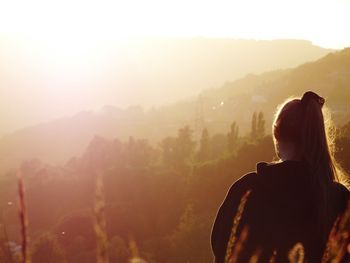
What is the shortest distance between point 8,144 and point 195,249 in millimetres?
124305

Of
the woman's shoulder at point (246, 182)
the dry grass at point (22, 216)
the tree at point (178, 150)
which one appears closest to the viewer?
the dry grass at point (22, 216)

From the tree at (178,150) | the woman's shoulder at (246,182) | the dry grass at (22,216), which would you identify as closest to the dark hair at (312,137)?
the woman's shoulder at (246,182)

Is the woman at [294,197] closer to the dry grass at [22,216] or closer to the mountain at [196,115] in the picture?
the dry grass at [22,216]

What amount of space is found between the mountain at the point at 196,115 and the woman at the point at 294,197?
278ft

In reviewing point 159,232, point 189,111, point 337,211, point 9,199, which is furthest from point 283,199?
point 189,111

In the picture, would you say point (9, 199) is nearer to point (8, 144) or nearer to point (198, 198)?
point (198, 198)

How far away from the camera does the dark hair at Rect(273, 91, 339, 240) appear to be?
2.10m

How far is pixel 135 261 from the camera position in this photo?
1139 millimetres

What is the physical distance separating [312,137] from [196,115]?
113m

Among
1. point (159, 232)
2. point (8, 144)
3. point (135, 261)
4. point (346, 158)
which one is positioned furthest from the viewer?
point (8, 144)

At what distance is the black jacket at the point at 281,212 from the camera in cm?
212

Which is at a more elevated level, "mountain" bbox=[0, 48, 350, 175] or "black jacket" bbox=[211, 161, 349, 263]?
"black jacket" bbox=[211, 161, 349, 263]

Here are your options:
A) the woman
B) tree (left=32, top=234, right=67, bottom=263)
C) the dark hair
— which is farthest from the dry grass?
tree (left=32, top=234, right=67, bottom=263)

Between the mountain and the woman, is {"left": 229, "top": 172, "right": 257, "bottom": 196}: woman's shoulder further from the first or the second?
the mountain
